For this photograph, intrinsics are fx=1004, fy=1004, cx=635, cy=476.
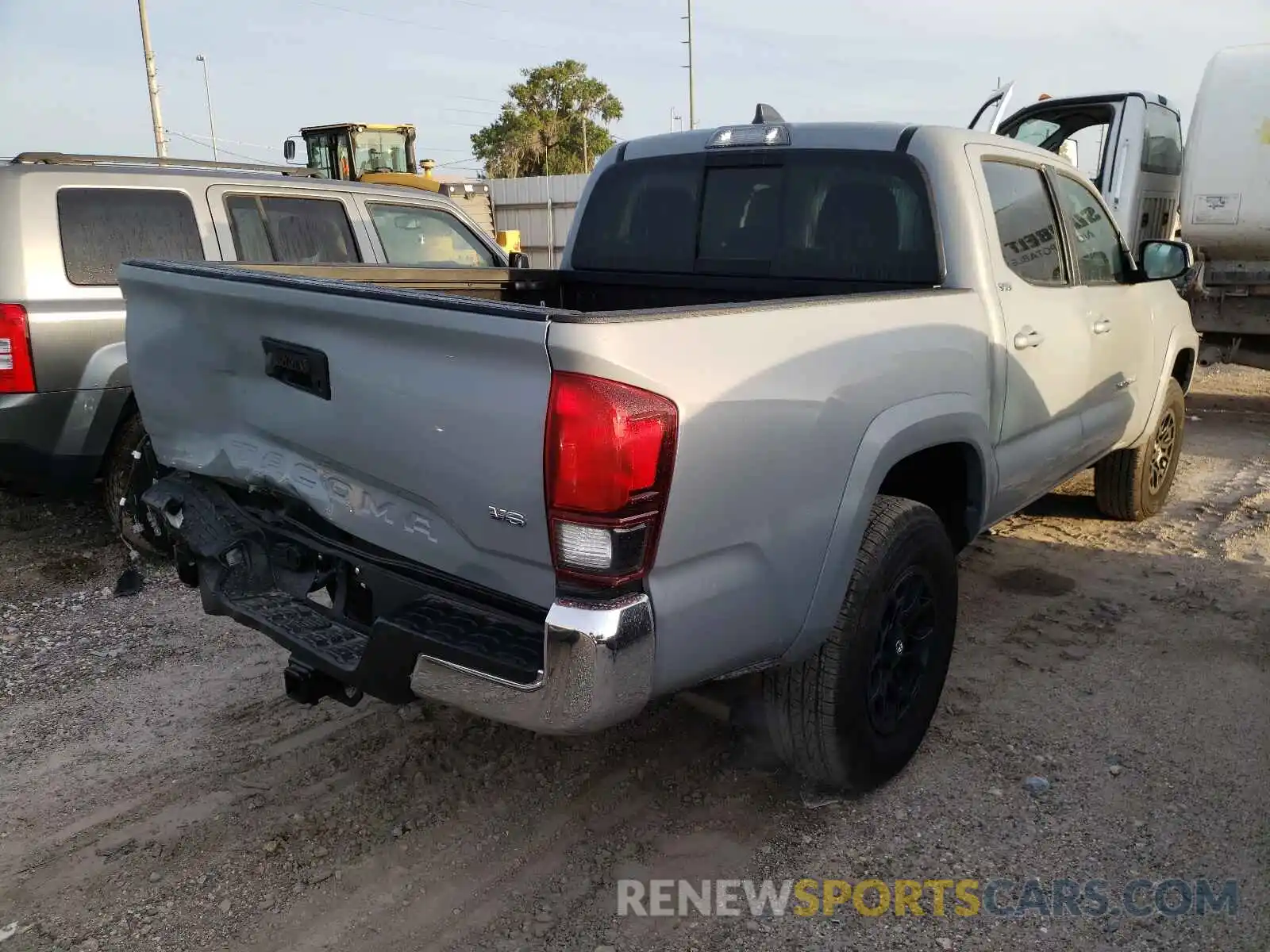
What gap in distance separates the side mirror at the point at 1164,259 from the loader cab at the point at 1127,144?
3.75m

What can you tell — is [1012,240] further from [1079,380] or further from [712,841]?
[712,841]

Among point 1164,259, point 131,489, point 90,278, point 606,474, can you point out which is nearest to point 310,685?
point 606,474

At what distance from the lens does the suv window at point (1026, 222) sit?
3619mm

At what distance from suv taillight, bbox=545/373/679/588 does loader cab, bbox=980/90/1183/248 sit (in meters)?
7.02

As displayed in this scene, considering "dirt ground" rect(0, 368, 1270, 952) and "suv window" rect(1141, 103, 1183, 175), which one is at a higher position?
"suv window" rect(1141, 103, 1183, 175)

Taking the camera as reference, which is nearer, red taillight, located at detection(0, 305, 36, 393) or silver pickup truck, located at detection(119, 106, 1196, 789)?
silver pickup truck, located at detection(119, 106, 1196, 789)

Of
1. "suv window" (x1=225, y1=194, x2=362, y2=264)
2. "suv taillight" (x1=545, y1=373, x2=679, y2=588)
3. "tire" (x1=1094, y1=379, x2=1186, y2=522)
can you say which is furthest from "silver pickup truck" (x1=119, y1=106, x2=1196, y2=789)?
"suv window" (x1=225, y1=194, x2=362, y2=264)

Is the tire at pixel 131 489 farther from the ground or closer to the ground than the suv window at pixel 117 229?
closer to the ground

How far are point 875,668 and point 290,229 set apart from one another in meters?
4.64

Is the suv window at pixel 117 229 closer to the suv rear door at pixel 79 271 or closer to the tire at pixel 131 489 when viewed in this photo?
the suv rear door at pixel 79 271

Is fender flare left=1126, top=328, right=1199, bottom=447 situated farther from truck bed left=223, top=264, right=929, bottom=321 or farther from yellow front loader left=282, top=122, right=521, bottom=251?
yellow front loader left=282, top=122, right=521, bottom=251

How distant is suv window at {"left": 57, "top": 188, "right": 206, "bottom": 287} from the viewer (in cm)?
495

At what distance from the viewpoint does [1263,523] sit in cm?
568

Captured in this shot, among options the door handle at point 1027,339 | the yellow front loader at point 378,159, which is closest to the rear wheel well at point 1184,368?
the door handle at point 1027,339
